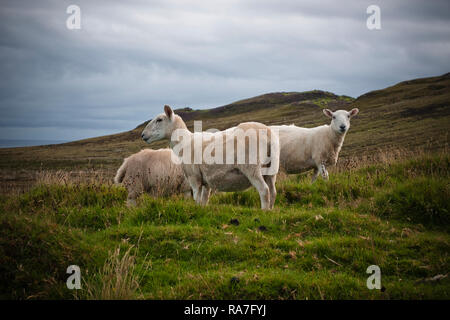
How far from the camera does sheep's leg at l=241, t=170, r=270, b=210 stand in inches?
310

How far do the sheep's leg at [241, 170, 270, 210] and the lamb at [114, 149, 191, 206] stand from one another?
3.29 metres

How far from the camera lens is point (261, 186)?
25.8 ft

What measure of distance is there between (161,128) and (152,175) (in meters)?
1.70

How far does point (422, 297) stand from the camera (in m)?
4.25

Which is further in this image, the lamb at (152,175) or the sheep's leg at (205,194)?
the lamb at (152,175)

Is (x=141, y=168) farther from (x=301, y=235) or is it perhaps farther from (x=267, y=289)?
(x=267, y=289)

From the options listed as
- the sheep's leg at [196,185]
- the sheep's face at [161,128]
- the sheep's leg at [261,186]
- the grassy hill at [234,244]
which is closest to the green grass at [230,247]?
the grassy hill at [234,244]

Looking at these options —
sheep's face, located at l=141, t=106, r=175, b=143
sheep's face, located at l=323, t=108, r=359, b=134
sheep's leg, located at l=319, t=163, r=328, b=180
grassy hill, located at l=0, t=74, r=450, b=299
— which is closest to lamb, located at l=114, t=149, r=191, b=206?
sheep's face, located at l=141, t=106, r=175, b=143

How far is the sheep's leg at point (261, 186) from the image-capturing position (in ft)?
25.8

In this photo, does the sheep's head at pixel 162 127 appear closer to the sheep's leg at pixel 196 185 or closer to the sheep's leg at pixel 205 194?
the sheep's leg at pixel 196 185

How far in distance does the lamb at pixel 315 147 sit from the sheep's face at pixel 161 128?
4926 mm

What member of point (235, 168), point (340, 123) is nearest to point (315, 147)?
point (340, 123)
